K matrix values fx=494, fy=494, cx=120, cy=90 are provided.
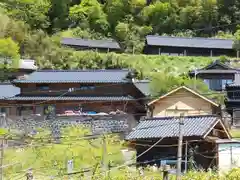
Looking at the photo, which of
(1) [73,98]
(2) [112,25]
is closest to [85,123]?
(1) [73,98]

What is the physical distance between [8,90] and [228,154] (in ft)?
60.3

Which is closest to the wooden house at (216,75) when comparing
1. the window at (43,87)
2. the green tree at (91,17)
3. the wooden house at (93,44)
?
the window at (43,87)

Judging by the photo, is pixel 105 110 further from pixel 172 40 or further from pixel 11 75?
pixel 172 40

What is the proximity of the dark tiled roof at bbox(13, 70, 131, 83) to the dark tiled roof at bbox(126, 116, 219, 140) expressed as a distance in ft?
39.6

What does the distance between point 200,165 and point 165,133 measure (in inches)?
55.0

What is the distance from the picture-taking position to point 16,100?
27859mm

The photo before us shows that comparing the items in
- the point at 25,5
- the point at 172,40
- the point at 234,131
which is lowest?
the point at 234,131

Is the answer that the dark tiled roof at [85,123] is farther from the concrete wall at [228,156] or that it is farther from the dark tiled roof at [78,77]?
the concrete wall at [228,156]

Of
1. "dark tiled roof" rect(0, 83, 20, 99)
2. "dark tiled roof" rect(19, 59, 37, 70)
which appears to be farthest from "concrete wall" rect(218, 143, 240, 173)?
"dark tiled roof" rect(19, 59, 37, 70)

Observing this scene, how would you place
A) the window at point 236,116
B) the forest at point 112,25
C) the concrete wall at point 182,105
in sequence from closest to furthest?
the concrete wall at point 182,105 → the window at point 236,116 → the forest at point 112,25

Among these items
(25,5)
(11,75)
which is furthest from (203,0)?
(11,75)

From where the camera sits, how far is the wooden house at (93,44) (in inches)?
1805

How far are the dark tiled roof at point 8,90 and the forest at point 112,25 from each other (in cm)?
796

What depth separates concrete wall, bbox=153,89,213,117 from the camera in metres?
22.8
